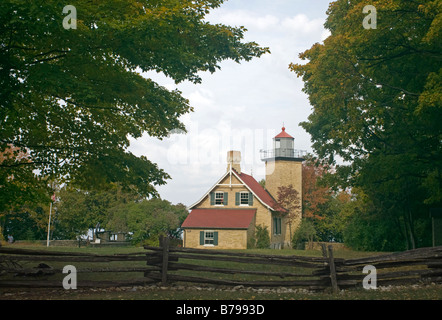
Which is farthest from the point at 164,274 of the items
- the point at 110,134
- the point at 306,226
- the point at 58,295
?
the point at 306,226

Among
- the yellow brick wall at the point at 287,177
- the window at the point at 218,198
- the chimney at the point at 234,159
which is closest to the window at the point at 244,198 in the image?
the window at the point at 218,198

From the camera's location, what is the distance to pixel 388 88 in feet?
72.8

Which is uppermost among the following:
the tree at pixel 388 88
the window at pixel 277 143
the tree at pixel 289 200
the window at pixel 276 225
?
the window at pixel 277 143

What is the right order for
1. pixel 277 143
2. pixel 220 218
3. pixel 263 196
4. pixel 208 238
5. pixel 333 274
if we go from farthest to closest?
pixel 277 143 < pixel 263 196 < pixel 220 218 < pixel 208 238 < pixel 333 274

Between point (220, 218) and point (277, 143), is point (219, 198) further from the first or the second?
point (277, 143)

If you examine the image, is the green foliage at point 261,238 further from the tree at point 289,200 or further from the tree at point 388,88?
the tree at point 388,88

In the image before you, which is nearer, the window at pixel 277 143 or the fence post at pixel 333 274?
the fence post at pixel 333 274

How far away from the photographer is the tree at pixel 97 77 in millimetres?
13117

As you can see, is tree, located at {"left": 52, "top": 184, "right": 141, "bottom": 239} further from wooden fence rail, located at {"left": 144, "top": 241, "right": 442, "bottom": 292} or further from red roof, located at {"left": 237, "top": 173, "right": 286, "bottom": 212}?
wooden fence rail, located at {"left": 144, "top": 241, "right": 442, "bottom": 292}

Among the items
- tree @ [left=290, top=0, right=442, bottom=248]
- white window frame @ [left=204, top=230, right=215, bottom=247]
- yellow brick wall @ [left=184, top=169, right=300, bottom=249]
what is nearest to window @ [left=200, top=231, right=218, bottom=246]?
white window frame @ [left=204, top=230, right=215, bottom=247]

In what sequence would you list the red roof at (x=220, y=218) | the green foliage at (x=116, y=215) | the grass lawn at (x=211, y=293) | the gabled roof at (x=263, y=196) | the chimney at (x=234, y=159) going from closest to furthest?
the grass lawn at (x=211, y=293) < the red roof at (x=220, y=218) < the green foliage at (x=116, y=215) < the gabled roof at (x=263, y=196) < the chimney at (x=234, y=159)

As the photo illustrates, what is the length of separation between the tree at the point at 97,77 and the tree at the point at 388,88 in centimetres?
529

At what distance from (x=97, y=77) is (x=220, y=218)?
29508mm

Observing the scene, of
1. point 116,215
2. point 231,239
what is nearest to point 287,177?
point 231,239
